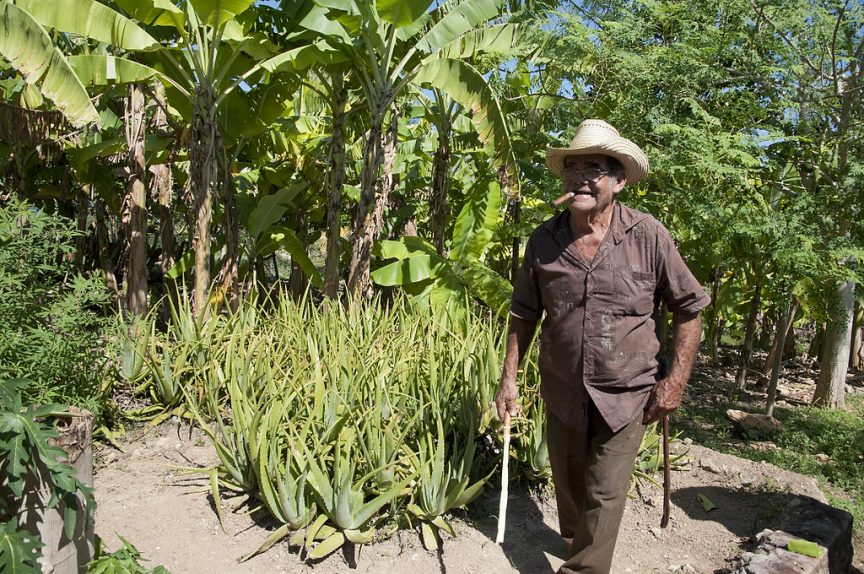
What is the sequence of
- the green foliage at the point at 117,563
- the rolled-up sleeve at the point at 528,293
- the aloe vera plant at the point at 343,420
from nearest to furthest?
the green foliage at the point at 117,563
the rolled-up sleeve at the point at 528,293
the aloe vera plant at the point at 343,420

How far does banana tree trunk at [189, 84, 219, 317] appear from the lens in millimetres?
6781

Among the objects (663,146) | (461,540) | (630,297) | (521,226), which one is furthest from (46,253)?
(521,226)

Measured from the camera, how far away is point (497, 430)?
163 inches

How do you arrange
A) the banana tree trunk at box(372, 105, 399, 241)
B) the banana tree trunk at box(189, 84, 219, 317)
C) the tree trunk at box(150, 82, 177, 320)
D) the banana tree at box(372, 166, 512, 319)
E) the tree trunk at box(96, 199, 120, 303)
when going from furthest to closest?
the tree trunk at box(96, 199, 120, 303) → the tree trunk at box(150, 82, 177, 320) → the banana tree trunk at box(372, 105, 399, 241) → the banana tree at box(372, 166, 512, 319) → the banana tree trunk at box(189, 84, 219, 317)

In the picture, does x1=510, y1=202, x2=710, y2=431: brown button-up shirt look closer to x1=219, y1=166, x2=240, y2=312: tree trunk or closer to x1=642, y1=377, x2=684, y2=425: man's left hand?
x1=642, y1=377, x2=684, y2=425: man's left hand

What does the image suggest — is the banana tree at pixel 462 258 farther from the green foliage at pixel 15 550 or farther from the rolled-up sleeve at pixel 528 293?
the green foliage at pixel 15 550

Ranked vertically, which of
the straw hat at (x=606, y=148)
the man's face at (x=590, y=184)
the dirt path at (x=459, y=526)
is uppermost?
the straw hat at (x=606, y=148)

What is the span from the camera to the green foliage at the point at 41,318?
10.8ft

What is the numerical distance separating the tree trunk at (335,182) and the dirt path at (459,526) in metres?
3.26

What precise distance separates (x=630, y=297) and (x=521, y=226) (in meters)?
4.74

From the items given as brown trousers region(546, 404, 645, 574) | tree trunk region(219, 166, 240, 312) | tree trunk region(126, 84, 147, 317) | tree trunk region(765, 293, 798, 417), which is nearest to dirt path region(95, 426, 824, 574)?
brown trousers region(546, 404, 645, 574)

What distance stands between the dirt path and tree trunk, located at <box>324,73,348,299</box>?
326 cm

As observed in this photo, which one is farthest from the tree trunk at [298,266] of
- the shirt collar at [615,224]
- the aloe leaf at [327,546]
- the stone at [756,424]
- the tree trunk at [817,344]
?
the tree trunk at [817,344]

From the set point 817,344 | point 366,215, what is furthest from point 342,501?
point 817,344
